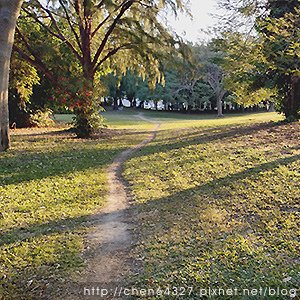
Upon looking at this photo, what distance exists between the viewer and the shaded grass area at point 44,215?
3.59 metres

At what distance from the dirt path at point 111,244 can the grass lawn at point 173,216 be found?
171 mm

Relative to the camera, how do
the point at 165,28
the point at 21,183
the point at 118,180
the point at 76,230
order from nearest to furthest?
the point at 76,230, the point at 21,183, the point at 118,180, the point at 165,28

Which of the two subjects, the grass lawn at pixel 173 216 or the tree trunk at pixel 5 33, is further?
the tree trunk at pixel 5 33

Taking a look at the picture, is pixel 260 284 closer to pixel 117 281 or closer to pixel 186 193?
pixel 117 281

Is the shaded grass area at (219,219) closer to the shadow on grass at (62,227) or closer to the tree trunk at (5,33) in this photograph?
the shadow on grass at (62,227)

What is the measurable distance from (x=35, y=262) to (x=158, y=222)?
1.91 m

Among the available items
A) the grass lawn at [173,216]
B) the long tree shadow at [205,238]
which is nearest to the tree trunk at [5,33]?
the grass lawn at [173,216]

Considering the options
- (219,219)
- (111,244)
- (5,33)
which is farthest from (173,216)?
(5,33)

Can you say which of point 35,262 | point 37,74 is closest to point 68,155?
point 35,262

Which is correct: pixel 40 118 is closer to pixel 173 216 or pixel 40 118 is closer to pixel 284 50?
pixel 284 50

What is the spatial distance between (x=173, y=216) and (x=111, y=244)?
1.27m

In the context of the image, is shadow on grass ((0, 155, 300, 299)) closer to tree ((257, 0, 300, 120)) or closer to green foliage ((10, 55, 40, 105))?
tree ((257, 0, 300, 120))

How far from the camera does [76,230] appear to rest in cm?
484

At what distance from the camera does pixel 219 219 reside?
5.05 metres
